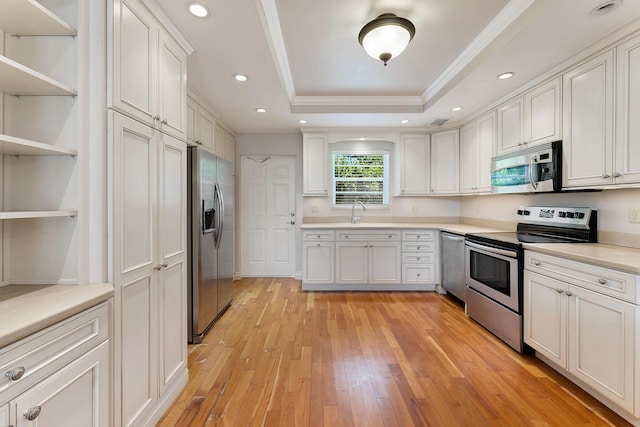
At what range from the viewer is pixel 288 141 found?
4621mm

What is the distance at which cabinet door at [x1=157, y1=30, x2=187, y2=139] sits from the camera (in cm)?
171

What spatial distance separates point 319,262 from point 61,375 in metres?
3.13

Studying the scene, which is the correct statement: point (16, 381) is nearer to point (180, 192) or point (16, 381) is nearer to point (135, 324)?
point (135, 324)

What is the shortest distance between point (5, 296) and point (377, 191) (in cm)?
421

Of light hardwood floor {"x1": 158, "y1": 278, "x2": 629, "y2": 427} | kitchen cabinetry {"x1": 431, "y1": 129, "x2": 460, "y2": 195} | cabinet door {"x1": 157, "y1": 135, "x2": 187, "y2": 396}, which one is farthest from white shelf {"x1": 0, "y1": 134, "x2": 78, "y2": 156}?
kitchen cabinetry {"x1": 431, "y1": 129, "x2": 460, "y2": 195}

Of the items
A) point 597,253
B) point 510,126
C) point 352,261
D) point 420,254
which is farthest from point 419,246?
point 597,253

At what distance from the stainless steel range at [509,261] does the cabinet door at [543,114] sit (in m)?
0.68

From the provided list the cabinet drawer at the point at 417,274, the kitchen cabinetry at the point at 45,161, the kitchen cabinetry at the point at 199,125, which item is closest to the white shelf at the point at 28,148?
the kitchen cabinetry at the point at 45,161

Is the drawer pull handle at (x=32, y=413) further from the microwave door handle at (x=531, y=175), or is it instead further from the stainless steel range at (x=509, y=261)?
the microwave door handle at (x=531, y=175)

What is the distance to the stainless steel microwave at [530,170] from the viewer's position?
2.39 metres

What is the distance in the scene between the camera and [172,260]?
1823mm

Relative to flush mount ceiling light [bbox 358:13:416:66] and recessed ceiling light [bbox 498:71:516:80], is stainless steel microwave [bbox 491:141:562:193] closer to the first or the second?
recessed ceiling light [bbox 498:71:516:80]

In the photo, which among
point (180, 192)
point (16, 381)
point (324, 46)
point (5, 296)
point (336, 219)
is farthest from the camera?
point (336, 219)

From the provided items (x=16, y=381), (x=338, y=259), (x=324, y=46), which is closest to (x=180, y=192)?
(x=16, y=381)
